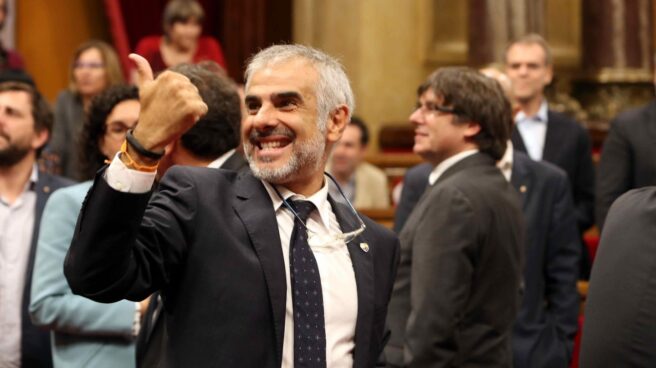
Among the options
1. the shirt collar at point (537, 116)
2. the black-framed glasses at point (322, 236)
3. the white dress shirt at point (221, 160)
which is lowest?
the shirt collar at point (537, 116)

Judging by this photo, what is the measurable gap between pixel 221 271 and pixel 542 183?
7.61ft

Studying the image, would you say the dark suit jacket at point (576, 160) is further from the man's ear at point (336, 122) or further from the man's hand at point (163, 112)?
the man's hand at point (163, 112)

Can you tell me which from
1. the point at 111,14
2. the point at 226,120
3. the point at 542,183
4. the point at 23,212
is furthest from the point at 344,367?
the point at 111,14

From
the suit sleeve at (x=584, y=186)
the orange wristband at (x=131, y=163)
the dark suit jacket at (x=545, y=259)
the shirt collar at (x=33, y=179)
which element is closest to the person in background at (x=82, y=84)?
the shirt collar at (x=33, y=179)

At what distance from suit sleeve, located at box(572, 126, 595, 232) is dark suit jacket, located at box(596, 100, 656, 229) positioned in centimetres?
33

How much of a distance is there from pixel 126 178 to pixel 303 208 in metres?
0.55

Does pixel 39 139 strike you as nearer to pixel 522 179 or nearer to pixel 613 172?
pixel 522 179

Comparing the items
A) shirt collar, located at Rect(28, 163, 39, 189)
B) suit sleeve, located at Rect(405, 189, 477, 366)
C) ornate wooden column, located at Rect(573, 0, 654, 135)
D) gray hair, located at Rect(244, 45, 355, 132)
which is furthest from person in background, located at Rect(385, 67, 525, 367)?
ornate wooden column, located at Rect(573, 0, 654, 135)

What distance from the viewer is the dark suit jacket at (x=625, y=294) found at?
7.22ft

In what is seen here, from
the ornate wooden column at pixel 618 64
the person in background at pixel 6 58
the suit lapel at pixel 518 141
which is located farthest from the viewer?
the ornate wooden column at pixel 618 64

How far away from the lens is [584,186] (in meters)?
5.55

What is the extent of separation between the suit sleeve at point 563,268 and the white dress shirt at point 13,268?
6.13 feet

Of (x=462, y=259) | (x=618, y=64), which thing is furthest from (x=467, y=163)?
(x=618, y=64)

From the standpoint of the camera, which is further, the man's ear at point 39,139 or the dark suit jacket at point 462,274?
the man's ear at point 39,139
